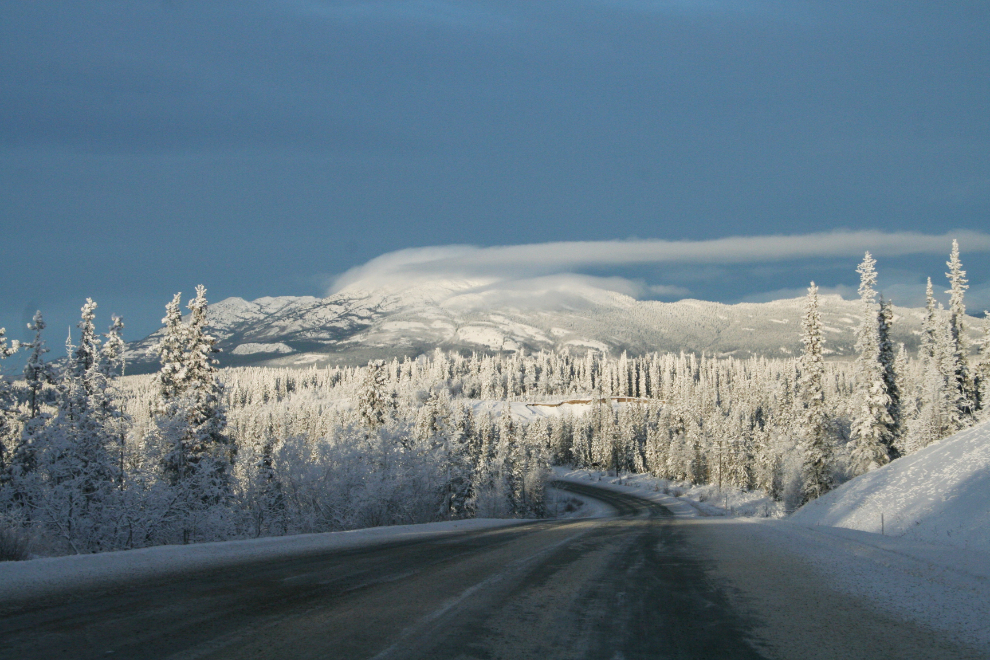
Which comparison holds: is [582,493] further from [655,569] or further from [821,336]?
[655,569]

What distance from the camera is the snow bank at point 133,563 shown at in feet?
26.9

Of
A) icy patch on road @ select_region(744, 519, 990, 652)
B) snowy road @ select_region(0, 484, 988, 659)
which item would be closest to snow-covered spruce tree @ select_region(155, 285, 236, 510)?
snowy road @ select_region(0, 484, 988, 659)

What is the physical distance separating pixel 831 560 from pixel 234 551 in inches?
438

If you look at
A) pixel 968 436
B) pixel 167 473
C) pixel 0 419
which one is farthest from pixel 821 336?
pixel 0 419

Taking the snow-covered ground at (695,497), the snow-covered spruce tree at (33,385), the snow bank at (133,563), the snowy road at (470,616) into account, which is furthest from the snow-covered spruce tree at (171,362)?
the snow-covered ground at (695,497)

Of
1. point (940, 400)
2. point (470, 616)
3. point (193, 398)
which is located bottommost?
point (470, 616)

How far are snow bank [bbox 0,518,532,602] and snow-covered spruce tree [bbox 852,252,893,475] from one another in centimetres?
3996

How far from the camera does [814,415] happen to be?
4362 centimetres

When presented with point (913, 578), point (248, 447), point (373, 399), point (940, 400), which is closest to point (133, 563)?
point (913, 578)

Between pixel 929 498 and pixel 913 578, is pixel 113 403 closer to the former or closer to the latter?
pixel 913 578

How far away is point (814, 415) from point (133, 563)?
143ft

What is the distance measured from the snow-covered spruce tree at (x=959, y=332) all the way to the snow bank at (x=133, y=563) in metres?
51.5

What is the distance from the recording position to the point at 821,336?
46.0m

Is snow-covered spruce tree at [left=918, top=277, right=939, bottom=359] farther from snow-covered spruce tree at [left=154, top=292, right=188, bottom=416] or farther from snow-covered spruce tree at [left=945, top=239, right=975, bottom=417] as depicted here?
snow-covered spruce tree at [left=154, top=292, right=188, bottom=416]
